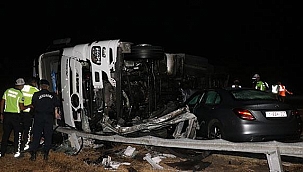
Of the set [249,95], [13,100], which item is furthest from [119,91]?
[249,95]

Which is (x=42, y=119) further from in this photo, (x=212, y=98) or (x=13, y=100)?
(x=212, y=98)

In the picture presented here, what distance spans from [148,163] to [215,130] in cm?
145

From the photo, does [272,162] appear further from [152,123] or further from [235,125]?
[152,123]

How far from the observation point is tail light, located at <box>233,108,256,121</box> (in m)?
6.78

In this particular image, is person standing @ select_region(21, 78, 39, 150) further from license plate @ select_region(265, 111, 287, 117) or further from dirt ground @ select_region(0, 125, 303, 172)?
license plate @ select_region(265, 111, 287, 117)

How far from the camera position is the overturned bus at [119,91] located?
8.05 m

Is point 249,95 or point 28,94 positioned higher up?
point 249,95

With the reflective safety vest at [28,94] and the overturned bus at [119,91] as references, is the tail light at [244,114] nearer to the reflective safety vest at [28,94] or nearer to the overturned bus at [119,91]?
the overturned bus at [119,91]

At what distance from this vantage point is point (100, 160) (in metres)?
7.66

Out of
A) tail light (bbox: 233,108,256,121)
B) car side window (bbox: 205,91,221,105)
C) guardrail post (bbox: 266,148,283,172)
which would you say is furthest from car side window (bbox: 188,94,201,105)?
guardrail post (bbox: 266,148,283,172)

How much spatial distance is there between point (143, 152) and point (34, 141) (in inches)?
92.0

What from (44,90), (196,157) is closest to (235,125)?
(196,157)

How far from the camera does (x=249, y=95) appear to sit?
7590mm

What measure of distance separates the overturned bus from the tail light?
3.40ft
